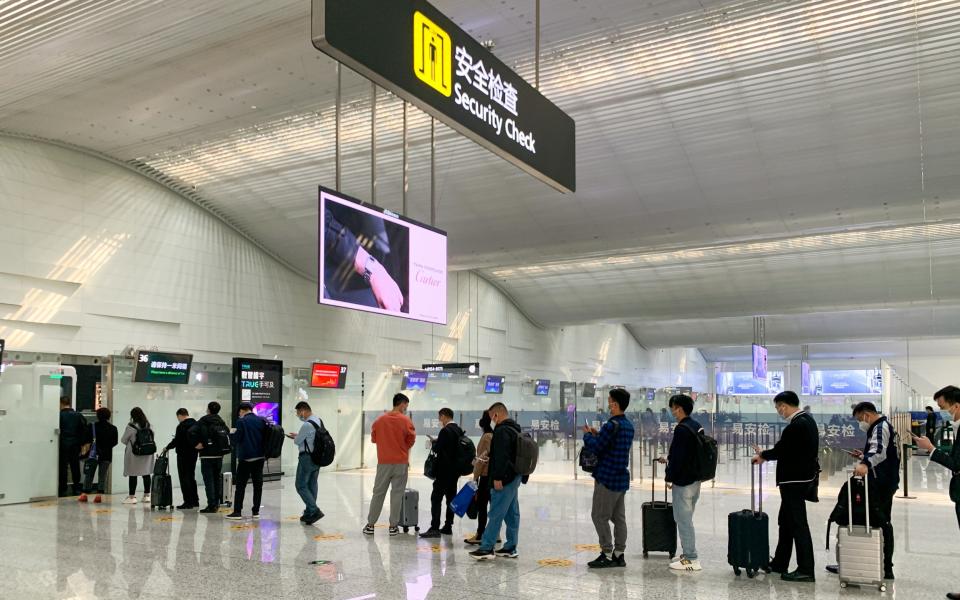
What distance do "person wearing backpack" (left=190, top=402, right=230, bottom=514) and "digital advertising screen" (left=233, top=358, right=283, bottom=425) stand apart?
14.2ft

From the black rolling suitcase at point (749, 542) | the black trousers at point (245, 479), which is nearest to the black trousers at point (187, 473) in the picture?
the black trousers at point (245, 479)

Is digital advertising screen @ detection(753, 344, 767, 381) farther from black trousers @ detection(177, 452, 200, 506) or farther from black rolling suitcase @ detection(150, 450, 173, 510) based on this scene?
black rolling suitcase @ detection(150, 450, 173, 510)

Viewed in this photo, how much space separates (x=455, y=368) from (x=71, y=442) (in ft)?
34.2

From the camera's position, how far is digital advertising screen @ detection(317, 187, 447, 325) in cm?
682

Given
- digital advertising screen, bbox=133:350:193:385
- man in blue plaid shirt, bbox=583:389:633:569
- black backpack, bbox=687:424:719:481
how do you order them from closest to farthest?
black backpack, bbox=687:424:719:481 < man in blue plaid shirt, bbox=583:389:633:569 < digital advertising screen, bbox=133:350:193:385

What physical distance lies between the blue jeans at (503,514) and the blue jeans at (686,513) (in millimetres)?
1505

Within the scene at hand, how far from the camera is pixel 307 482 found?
33.9 feet

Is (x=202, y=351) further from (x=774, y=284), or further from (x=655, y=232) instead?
(x=774, y=284)

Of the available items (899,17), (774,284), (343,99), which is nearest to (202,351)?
(343,99)

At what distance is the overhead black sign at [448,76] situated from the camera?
3.55 m

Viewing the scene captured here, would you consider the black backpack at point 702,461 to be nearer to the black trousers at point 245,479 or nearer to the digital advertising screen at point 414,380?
the black trousers at point 245,479

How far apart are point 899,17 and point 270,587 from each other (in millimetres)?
9440

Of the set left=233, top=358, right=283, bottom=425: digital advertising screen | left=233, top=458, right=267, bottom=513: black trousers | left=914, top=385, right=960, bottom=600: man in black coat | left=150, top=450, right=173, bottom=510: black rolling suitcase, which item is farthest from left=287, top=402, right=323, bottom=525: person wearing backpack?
left=914, top=385, right=960, bottom=600: man in black coat

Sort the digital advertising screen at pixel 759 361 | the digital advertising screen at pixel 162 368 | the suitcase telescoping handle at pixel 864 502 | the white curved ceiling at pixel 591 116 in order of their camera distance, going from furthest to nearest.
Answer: the digital advertising screen at pixel 759 361, the digital advertising screen at pixel 162 368, the white curved ceiling at pixel 591 116, the suitcase telescoping handle at pixel 864 502
